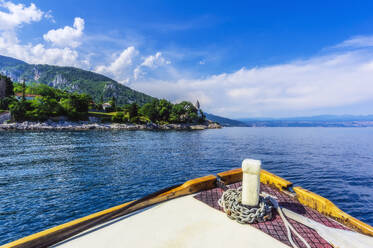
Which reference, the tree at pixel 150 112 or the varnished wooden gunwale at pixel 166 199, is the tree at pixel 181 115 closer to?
Answer: the tree at pixel 150 112

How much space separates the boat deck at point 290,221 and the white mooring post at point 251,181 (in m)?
0.54

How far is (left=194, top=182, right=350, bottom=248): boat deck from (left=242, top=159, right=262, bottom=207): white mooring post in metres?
0.54

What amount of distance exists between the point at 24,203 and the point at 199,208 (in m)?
11.0

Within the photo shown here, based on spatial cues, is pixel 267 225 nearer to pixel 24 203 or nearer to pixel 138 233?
pixel 138 233

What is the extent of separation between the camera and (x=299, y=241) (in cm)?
365

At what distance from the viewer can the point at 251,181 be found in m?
4.34

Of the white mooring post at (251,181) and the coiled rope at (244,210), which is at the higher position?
the white mooring post at (251,181)

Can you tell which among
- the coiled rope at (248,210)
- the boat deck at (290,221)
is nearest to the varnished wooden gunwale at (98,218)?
the boat deck at (290,221)

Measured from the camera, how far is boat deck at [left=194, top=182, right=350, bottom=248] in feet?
12.1

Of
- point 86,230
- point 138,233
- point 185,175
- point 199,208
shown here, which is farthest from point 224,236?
point 185,175

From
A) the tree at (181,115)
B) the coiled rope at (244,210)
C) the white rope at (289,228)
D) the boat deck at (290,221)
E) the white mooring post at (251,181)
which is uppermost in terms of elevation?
the tree at (181,115)

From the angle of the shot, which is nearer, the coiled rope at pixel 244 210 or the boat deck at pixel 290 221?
the boat deck at pixel 290 221

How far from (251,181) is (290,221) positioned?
1386 millimetres

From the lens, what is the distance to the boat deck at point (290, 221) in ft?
12.1
